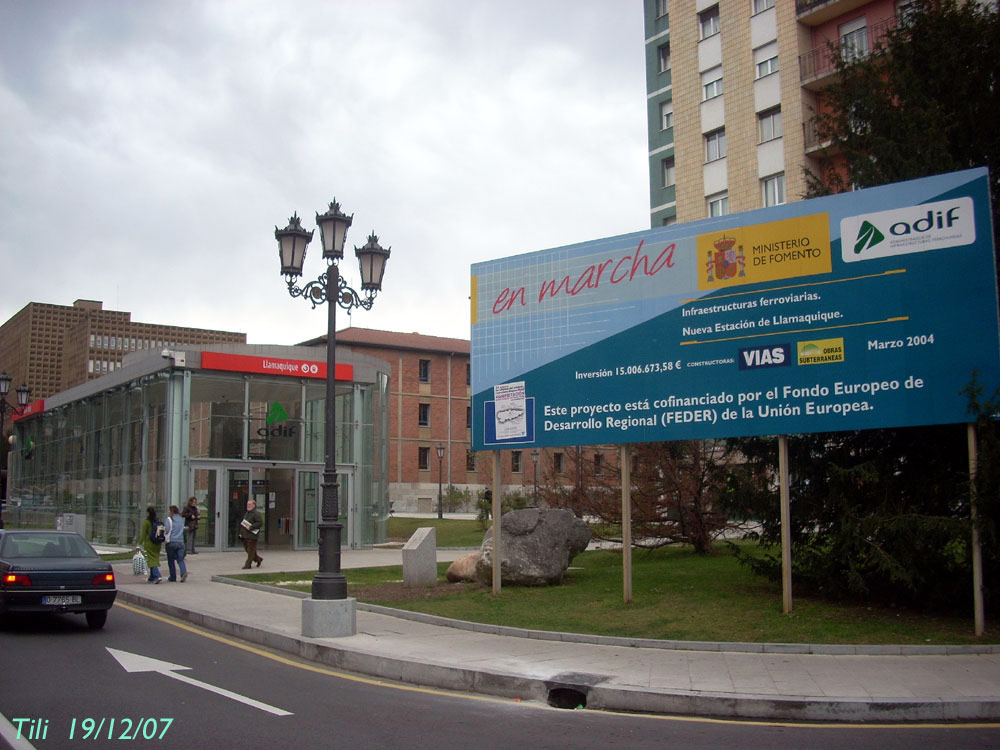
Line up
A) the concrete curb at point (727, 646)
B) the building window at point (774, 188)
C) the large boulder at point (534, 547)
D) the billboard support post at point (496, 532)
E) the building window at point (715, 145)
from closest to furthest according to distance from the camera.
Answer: the concrete curb at point (727, 646), the billboard support post at point (496, 532), the large boulder at point (534, 547), the building window at point (774, 188), the building window at point (715, 145)

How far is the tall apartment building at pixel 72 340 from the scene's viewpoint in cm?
13850

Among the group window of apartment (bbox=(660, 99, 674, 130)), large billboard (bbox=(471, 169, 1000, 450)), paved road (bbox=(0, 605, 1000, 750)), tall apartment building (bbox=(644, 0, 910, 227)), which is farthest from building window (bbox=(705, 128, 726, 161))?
paved road (bbox=(0, 605, 1000, 750))

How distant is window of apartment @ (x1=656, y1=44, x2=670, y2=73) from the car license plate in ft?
127

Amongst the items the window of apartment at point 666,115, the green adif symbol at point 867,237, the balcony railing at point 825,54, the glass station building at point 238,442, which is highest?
the window of apartment at point 666,115

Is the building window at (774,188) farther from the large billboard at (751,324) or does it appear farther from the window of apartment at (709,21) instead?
the large billboard at (751,324)

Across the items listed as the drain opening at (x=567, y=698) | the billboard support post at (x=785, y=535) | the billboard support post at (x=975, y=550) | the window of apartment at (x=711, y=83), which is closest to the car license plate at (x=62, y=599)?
the drain opening at (x=567, y=698)

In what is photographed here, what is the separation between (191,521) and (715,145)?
27.9 metres

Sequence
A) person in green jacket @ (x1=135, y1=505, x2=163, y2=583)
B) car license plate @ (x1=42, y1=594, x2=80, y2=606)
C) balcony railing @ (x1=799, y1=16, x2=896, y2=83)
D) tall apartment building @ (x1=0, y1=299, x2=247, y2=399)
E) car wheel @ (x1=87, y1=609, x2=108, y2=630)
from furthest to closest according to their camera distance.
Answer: tall apartment building @ (x1=0, y1=299, x2=247, y2=399), balcony railing @ (x1=799, y1=16, x2=896, y2=83), person in green jacket @ (x1=135, y1=505, x2=163, y2=583), car wheel @ (x1=87, y1=609, x2=108, y2=630), car license plate @ (x1=42, y1=594, x2=80, y2=606)

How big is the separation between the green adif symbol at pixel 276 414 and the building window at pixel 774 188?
21841mm

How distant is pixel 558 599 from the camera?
14.4m

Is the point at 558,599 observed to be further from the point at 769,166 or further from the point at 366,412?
the point at 769,166

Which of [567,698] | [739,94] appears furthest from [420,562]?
[739,94]

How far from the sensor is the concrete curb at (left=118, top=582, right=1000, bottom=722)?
25.1ft

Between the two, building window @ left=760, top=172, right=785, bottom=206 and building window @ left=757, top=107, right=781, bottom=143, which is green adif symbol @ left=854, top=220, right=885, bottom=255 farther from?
building window @ left=757, top=107, right=781, bottom=143
